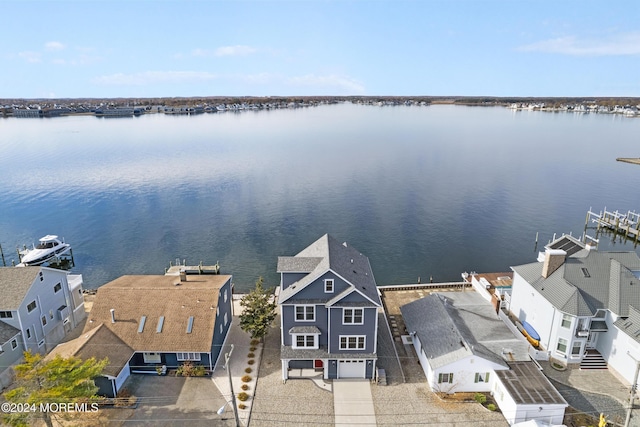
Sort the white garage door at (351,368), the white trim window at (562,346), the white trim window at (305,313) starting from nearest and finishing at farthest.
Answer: the white trim window at (305,313), the white garage door at (351,368), the white trim window at (562,346)

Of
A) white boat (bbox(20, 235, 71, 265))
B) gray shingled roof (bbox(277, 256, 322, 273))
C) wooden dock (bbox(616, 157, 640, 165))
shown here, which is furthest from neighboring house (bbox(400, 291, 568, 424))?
wooden dock (bbox(616, 157, 640, 165))

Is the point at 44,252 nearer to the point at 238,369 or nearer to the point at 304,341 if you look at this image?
the point at 238,369

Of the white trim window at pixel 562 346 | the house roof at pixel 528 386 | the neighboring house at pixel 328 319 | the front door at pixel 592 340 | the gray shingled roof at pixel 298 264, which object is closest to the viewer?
the house roof at pixel 528 386

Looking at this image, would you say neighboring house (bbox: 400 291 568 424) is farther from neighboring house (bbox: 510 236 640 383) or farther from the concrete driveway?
the concrete driveway

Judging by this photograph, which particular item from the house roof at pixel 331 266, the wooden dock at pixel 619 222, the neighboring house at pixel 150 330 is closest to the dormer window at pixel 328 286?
the house roof at pixel 331 266

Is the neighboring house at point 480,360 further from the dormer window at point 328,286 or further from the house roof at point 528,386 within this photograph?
the dormer window at point 328,286

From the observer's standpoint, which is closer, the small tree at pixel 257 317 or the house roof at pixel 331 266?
the house roof at pixel 331 266

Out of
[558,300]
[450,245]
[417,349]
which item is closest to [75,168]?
[450,245]
